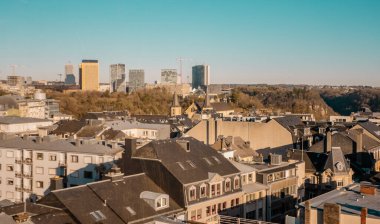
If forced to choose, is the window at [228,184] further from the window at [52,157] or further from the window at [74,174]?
the window at [52,157]

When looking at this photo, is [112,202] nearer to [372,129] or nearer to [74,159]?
[74,159]

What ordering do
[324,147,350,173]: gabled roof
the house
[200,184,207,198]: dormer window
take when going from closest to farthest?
the house, [200,184,207,198]: dormer window, [324,147,350,173]: gabled roof

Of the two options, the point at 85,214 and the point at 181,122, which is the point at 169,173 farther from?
the point at 181,122

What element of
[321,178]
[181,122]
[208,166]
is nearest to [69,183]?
[208,166]

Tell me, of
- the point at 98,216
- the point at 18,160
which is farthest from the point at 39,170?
the point at 98,216

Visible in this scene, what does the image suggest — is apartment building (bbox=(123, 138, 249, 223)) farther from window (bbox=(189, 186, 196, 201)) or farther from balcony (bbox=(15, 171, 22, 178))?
balcony (bbox=(15, 171, 22, 178))

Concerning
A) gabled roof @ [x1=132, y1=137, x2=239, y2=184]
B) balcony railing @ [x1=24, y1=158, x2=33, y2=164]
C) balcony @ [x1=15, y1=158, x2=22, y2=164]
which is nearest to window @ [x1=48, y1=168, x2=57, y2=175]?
balcony railing @ [x1=24, y1=158, x2=33, y2=164]
